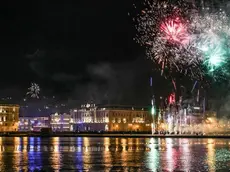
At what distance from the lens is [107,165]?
24219 millimetres

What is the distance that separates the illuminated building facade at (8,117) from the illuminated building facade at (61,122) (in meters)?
31.1

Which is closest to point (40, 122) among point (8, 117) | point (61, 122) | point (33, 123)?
point (33, 123)

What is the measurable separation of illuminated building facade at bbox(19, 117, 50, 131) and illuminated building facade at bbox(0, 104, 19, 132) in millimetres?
38379

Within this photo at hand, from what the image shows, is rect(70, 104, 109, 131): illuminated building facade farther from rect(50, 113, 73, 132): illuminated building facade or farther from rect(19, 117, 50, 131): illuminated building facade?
rect(19, 117, 50, 131): illuminated building facade

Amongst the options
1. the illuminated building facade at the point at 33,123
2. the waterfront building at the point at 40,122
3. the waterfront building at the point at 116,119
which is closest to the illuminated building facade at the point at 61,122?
the waterfront building at the point at 40,122

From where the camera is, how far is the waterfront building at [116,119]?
15050 centimetres

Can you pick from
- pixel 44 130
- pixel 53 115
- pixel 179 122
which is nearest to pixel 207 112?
pixel 179 122

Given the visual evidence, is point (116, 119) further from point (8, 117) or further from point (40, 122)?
point (40, 122)

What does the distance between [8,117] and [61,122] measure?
41.2 meters

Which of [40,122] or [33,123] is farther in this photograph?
[40,122]

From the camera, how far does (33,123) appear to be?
602ft

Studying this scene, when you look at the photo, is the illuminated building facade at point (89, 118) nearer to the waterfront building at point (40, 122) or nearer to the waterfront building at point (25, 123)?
the waterfront building at point (40, 122)

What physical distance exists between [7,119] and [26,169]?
119 m

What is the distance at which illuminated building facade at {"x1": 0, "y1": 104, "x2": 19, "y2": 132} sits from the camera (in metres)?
137
